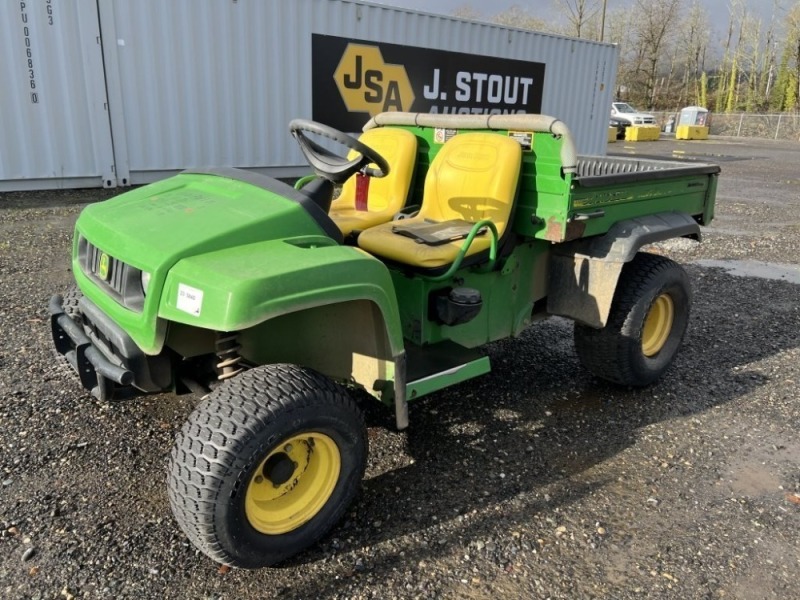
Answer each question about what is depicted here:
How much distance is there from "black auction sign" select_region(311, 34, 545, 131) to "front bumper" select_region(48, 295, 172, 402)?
786cm

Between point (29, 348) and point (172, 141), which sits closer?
point (29, 348)

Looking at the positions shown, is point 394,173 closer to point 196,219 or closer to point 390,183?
point 390,183

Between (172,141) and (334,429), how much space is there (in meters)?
7.59

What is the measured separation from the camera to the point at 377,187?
3930 mm

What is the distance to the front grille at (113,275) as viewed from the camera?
238cm

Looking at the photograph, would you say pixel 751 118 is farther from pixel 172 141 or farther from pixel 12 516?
pixel 12 516

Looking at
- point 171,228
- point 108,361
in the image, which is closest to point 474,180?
point 171,228

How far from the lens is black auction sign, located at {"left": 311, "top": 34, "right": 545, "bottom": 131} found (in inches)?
391

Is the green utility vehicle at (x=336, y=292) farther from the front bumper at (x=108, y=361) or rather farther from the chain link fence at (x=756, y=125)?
the chain link fence at (x=756, y=125)

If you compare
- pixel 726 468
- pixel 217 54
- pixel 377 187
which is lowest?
pixel 726 468

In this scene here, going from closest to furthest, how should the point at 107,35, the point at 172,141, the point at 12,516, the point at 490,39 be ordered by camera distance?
1. the point at 12,516
2. the point at 107,35
3. the point at 172,141
4. the point at 490,39

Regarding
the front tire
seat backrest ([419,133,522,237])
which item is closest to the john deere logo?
the front tire

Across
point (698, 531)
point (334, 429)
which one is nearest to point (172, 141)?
point (334, 429)

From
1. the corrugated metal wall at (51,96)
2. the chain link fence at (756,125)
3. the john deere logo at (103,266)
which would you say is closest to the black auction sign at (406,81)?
the corrugated metal wall at (51,96)
